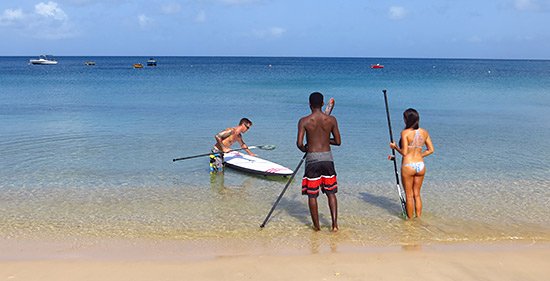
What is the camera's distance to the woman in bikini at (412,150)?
7863 mm

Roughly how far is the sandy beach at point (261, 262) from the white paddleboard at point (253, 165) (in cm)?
434

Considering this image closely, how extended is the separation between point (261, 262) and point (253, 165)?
5533 millimetres

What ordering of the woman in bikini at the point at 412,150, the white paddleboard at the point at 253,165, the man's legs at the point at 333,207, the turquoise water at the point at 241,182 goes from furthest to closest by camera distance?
the white paddleboard at the point at 253,165
the turquoise water at the point at 241,182
the woman in bikini at the point at 412,150
the man's legs at the point at 333,207

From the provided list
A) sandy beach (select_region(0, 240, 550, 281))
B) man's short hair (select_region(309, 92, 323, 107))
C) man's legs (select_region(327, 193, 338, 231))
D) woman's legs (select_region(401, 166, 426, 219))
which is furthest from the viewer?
woman's legs (select_region(401, 166, 426, 219))

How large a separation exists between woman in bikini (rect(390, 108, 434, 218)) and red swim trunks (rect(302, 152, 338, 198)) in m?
1.13

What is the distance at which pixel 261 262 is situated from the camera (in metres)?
6.60

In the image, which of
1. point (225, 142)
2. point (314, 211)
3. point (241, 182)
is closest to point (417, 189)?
point (314, 211)

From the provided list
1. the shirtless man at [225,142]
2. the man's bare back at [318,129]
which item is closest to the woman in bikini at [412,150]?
the man's bare back at [318,129]

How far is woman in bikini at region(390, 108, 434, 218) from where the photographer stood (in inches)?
310

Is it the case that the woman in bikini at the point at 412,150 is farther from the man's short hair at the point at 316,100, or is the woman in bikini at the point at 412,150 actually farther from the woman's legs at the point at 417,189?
the man's short hair at the point at 316,100

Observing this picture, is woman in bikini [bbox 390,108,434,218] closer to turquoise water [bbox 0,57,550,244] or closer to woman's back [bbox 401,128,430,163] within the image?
woman's back [bbox 401,128,430,163]

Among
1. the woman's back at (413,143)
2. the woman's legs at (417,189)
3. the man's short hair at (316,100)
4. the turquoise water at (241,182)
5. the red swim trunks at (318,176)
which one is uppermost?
the man's short hair at (316,100)

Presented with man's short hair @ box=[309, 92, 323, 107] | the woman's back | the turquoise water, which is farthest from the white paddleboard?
man's short hair @ box=[309, 92, 323, 107]

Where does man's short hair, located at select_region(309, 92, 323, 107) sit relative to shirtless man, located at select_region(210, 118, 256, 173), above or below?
above
